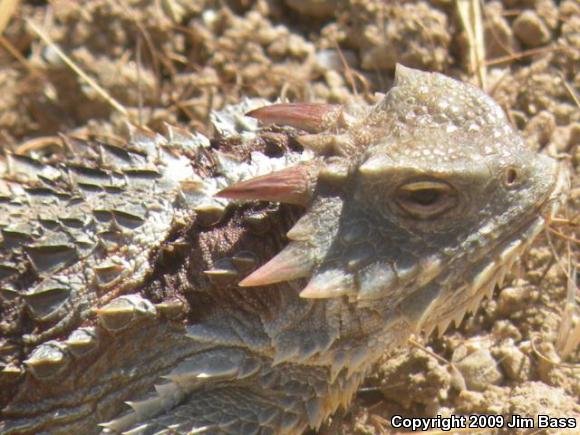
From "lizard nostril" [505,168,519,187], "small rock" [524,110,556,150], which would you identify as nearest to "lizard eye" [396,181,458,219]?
"lizard nostril" [505,168,519,187]

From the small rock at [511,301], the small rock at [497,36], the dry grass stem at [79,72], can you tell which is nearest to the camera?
the small rock at [511,301]

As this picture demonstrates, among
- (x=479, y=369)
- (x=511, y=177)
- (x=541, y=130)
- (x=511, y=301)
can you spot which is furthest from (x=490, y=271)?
(x=541, y=130)

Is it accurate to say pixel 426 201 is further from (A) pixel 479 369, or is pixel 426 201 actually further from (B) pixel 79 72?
(B) pixel 79 72

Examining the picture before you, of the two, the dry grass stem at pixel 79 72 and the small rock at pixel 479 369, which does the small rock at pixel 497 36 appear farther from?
the dry grass stem at pixel 79 72

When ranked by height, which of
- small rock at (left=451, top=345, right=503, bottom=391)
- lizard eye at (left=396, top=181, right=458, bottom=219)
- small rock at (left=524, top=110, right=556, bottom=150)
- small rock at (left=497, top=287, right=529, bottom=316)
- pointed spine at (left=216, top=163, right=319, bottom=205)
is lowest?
small rock at (left=451, top=345, right=503, bottom=391)

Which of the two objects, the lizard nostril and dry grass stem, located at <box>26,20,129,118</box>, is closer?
the lizard nostril

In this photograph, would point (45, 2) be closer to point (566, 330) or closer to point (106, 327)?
point (106, 327)

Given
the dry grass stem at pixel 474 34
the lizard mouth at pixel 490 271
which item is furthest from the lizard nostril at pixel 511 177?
the dry grass stem at pixel 474 34

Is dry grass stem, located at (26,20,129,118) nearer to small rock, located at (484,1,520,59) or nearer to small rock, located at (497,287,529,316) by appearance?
small rock, located at (484,1,520,59)
